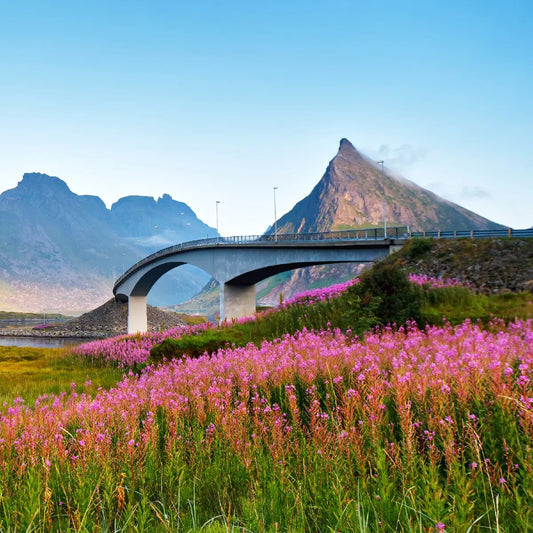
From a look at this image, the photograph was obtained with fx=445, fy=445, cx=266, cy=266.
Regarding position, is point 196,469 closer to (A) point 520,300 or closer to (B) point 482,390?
(B) point 482,390

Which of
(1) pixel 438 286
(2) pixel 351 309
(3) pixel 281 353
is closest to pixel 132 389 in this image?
(3) pixel 281 353

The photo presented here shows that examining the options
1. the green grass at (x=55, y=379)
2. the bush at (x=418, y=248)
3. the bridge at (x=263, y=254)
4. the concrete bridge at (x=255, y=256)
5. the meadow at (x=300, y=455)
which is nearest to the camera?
the meadow at (x=300, y=455)

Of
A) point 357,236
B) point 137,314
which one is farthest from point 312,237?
point 137,314

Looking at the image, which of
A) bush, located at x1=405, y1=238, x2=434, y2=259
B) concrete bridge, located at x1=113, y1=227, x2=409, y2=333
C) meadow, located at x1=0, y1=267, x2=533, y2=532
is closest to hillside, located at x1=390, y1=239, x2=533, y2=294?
bush, located at x1=405, y1=238, x2=434, y2=259

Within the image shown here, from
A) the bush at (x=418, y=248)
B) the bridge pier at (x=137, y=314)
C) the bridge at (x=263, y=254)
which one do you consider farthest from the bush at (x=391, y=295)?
the bridge pier at (x=137, y=314)

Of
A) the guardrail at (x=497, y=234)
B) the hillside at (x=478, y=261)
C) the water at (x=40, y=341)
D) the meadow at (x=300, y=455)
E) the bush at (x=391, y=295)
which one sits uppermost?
the guardrail at (x=497, y=234)

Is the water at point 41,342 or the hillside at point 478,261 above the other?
the hillside at point 478,261

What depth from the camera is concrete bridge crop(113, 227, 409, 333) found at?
131 feet

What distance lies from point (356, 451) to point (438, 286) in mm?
14603

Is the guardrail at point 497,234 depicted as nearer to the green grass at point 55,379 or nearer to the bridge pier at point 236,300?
the green grass at point 55,379

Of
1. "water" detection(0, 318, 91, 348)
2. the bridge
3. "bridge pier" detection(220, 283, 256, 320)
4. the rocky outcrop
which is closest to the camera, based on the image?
the bridge

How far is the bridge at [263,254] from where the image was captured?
38469 millimetres

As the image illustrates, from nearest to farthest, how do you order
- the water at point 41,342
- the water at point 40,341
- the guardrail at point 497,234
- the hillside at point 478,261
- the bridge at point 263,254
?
the hillside at point 478,261, the guardrail at point 497,234, the bridge at point 263,254, the water at point 41,342, the water at point 40,341

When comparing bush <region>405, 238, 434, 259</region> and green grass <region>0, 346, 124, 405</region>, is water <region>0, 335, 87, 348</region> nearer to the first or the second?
green grass <region>0, 346, 124, 405</region>
